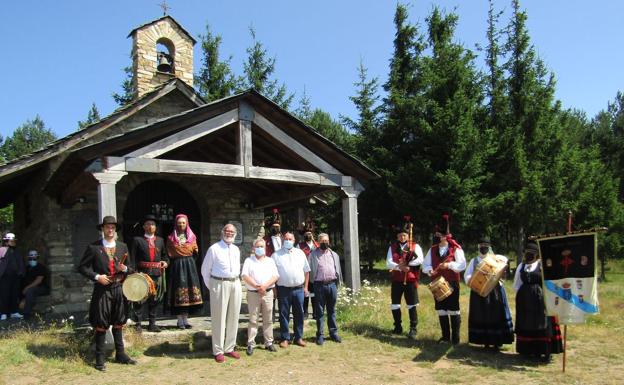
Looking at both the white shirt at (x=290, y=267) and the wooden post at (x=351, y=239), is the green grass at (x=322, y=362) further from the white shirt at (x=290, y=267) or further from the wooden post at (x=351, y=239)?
the wooden post at (x=351, y=239)

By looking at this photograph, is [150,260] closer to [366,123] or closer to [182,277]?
[182,277]

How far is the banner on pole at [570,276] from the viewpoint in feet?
19.9

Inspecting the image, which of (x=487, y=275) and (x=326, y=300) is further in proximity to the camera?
(x=326, y=300)

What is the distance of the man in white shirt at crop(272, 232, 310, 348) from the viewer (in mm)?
7113

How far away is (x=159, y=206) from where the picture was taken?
11.0 m

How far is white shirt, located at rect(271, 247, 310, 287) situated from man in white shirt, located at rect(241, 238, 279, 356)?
0.47 feet

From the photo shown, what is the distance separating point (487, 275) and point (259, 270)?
10.1 feet

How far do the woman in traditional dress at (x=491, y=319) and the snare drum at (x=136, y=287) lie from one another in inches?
170

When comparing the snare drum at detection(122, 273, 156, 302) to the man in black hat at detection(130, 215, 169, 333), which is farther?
the man in black hat at detection(130, 215, 169, 333)

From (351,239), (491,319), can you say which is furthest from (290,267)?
(491,319)

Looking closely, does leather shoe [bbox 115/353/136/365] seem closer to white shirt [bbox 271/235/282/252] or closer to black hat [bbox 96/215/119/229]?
black hat [bbox 96/215/119/229]

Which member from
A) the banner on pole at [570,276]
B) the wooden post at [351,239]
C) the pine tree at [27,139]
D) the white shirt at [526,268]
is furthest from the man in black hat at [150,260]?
the pine tree at [27,139]

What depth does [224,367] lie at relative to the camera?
20.4ft

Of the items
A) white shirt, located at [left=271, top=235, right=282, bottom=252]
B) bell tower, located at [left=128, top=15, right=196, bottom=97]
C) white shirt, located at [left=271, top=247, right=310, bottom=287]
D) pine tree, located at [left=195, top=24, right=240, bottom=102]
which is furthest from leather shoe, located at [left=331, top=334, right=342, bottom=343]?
pine tree, located at [left=195, top=24, right=240, bottom=102]
